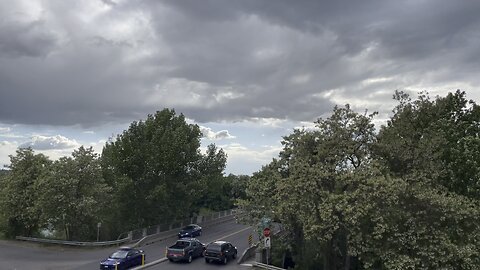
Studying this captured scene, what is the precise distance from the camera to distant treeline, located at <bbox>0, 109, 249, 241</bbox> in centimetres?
3981

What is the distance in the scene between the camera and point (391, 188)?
24719mm

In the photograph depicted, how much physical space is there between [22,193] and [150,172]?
13309 mm

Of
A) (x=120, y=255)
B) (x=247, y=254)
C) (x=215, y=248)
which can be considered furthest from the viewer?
(x=247, y=254)

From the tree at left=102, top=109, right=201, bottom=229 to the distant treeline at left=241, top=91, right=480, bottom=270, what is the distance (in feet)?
63.5

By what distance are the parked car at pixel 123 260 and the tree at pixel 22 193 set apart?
14.2 meters

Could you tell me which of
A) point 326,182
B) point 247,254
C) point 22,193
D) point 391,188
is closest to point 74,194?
point 22,193

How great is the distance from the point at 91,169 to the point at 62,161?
2725 mm

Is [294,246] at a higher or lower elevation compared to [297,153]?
lower

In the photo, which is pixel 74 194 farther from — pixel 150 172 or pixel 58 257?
pixel 150 172

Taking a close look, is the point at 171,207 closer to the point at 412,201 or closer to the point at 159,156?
the point at 159,156

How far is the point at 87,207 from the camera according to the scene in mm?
38812

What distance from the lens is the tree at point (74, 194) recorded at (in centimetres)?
3894

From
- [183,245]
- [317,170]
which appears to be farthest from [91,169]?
[317,170]

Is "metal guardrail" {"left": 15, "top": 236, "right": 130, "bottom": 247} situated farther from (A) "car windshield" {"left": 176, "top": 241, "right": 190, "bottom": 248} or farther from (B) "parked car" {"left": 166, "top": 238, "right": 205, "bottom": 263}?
(A) "car windshield" {"left": 176, "top": 241, "right": 190, "bottom": 248}
